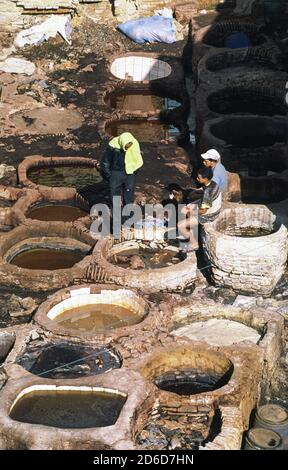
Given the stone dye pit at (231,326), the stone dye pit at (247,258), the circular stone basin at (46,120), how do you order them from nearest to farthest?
the stone dye pit at (231,326) → the stone dye pit at (247,258) → the circular stone basin at (46,120)

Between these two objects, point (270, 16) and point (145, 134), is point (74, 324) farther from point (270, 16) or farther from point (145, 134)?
point (270, 16)

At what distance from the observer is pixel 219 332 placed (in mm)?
10039

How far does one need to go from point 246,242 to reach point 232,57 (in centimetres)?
666

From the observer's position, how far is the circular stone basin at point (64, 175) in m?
13.4

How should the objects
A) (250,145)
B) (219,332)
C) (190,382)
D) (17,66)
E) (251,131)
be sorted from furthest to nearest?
(17,66) < (251,131) < (250,145) < (219,332) < (190,382)

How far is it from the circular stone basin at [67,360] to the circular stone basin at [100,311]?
1.35 feet

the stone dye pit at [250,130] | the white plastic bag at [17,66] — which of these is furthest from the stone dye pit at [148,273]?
the white plastic bag at [17,66]

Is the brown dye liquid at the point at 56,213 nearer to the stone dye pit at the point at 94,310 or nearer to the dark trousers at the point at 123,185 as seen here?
the dark trousers at the point at 123,185

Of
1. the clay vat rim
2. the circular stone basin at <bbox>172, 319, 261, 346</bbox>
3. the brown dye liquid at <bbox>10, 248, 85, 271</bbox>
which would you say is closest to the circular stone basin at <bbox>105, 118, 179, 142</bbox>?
the clay vat rim

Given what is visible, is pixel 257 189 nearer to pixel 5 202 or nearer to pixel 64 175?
pixel 64 175

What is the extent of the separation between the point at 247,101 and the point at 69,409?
26.6ft

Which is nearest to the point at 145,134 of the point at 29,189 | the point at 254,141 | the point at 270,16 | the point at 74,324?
the point at 254,141

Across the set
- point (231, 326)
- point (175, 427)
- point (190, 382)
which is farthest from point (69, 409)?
point (231, 326)

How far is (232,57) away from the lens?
16328 mm
